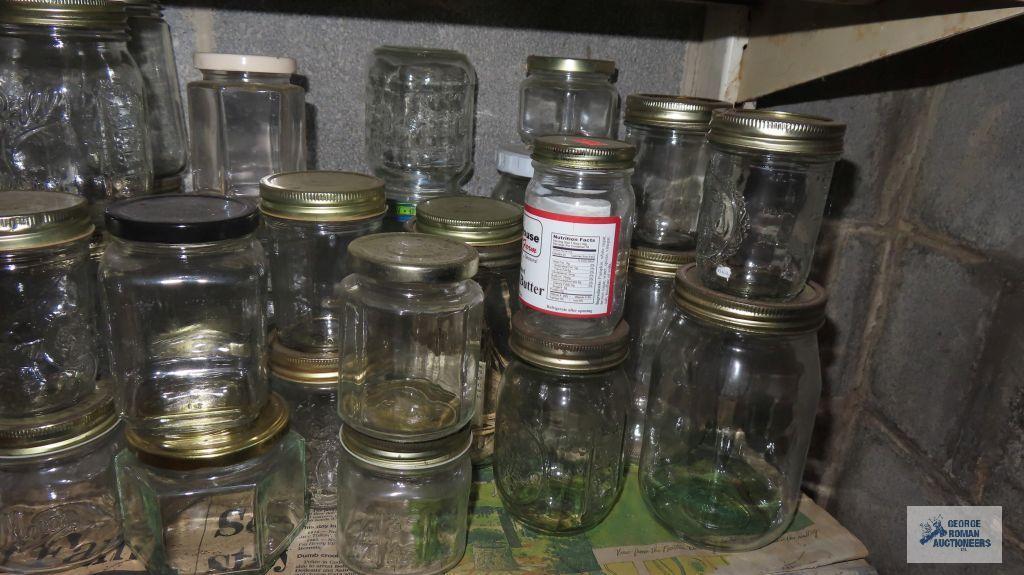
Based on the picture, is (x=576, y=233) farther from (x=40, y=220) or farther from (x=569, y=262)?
(x=40, y=220)

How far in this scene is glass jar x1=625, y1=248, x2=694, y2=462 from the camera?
1.02m

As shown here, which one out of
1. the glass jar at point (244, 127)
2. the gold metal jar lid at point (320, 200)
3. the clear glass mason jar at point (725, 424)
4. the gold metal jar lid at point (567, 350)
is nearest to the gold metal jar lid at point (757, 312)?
the clear glass mason jar at point (725, 424)

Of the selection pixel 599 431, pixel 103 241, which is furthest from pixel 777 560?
pixel 103 241

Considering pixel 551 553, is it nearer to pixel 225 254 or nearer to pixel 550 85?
pixel 225 254

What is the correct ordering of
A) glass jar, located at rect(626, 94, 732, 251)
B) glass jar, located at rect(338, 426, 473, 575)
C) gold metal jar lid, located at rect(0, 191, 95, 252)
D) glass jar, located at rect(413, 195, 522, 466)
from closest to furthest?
gold metal jar lid, located at rect(0, 191, 95, 252) → glass jar, located at rect(338, 426, 473, 575) → glass jar, located at rect(413, 195, 522, 466) → glass jar, located at rect(626, 94, 732, 251)

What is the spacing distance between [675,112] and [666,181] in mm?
126

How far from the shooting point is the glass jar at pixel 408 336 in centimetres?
69

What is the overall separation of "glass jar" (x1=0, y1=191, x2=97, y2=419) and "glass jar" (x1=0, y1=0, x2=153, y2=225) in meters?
0.09

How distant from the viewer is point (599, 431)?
89 cm

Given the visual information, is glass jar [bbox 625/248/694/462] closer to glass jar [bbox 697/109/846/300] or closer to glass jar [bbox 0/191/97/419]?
glass jar [bbox 697/109/846/300]

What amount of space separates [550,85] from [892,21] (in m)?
0.49

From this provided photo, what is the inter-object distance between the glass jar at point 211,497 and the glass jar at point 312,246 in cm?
14

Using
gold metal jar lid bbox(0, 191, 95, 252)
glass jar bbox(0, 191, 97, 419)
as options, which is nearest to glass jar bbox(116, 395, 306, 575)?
glass jar bbox(0, 191, 97, 419)

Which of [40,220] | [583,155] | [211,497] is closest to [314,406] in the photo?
[211,497]
